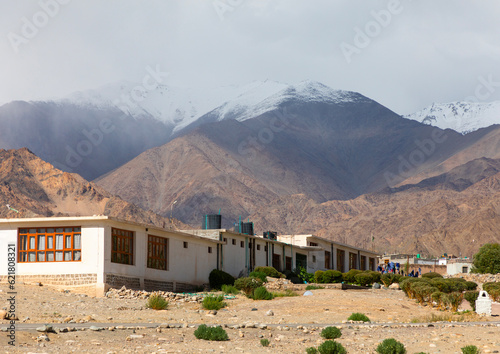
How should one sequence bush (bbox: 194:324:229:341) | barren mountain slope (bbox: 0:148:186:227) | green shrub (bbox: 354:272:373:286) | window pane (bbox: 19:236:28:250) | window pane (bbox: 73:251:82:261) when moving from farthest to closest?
1. barren mountain slope (bbox: 0:148:186:227)
2. green shrub (bbox: 354:272:373:286)
3. window pane (bbox: 19:236:28:250)
4. window pane (bbox: 73:251:82:261)
5. bush (bbox: 194:324:229:341)

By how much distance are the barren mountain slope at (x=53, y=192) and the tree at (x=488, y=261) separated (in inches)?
2114

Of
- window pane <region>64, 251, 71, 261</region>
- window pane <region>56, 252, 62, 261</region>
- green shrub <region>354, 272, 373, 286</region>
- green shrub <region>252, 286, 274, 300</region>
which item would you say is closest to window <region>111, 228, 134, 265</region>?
window pane <region>64, 251, 71, 261</region>

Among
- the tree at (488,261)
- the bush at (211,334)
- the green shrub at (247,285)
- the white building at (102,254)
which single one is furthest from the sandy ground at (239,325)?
the tree at (488,261)

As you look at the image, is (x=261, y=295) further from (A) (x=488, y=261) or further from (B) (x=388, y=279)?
(A) (x=488, y=261)

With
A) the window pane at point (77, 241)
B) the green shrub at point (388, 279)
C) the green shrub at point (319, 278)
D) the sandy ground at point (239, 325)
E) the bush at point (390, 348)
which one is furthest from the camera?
the green shrub at point (388, 279)

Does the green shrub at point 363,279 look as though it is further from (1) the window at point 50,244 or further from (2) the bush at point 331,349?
(2) the bush at point 331,349

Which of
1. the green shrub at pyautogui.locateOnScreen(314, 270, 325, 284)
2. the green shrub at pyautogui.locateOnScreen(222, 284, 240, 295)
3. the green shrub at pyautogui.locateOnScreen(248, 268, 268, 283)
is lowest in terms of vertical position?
the green shrub at pyautogui.locateOnScreen(222, 284, 240, 295)

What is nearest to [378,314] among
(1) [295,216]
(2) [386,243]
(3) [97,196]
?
(3) [97,196]

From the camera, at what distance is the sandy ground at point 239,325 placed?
53.5 feet

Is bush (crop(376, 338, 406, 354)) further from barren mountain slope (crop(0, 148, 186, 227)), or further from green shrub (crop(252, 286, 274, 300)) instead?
barren mountain slope (crop(0, 148, 186, 227))

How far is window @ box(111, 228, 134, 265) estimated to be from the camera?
32.8 meters

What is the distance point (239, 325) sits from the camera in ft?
68.2

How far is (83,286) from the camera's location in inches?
1247

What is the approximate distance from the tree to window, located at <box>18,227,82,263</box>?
56.2 meters
